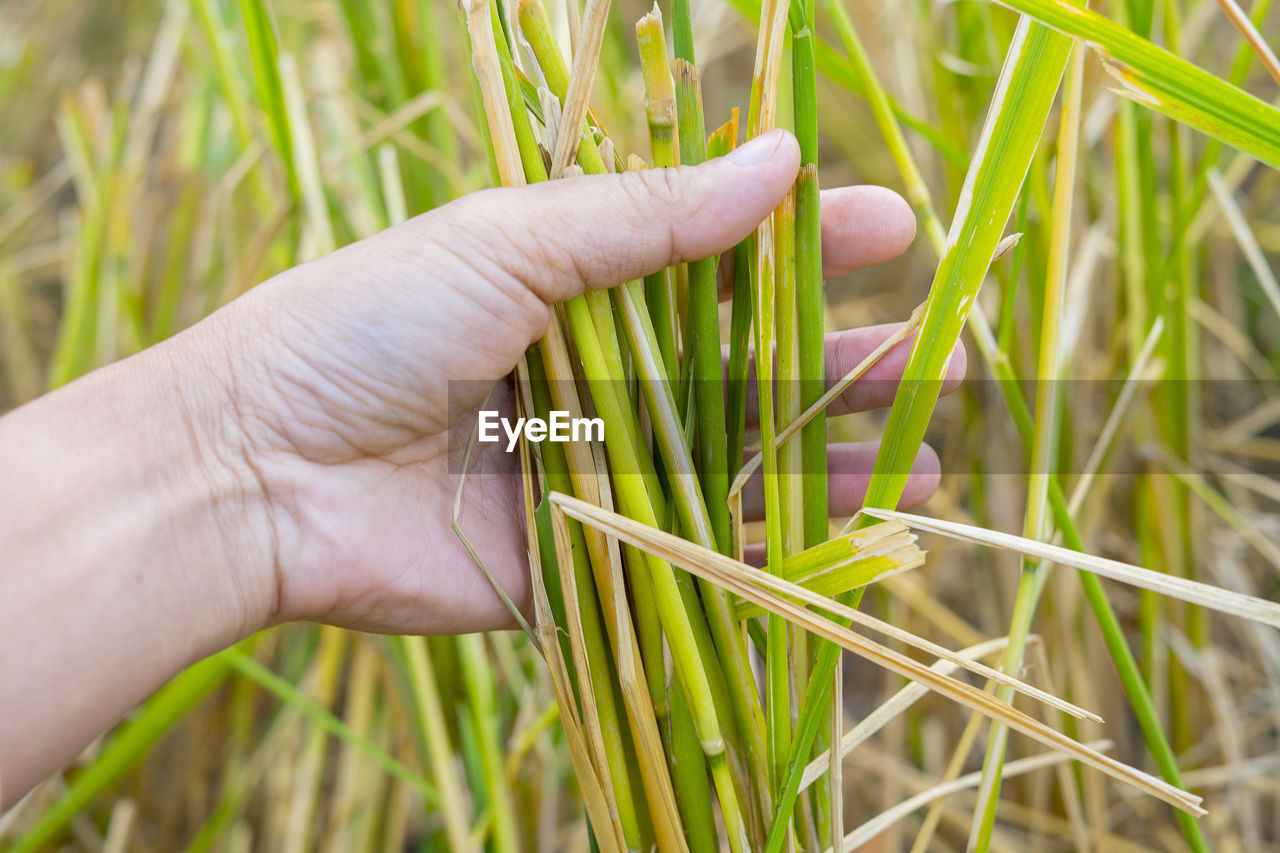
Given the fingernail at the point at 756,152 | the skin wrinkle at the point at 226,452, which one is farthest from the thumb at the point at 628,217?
the skin wrinkle at the point at 226,452

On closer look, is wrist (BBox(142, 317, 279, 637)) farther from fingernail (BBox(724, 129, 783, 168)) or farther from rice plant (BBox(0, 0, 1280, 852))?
fingernail (BBox(724, 129, 783, 168))

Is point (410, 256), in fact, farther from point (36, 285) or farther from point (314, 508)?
point (36, 285)

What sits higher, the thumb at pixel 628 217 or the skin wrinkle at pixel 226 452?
the thumb at pixel 628 217

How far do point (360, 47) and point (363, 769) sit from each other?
804 millimetres

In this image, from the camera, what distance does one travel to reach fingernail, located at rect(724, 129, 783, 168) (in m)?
0.42

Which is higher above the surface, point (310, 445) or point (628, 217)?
point (628, 217)

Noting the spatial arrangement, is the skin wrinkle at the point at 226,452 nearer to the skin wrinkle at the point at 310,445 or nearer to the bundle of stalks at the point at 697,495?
the skin wrinkle at the point at 310,445

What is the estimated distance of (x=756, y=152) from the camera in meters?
0.42

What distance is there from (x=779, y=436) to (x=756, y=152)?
17cm

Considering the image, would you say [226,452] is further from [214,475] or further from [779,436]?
[779,436]

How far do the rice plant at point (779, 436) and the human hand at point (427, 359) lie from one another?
3 cm

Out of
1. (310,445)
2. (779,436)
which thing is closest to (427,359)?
(310,445)

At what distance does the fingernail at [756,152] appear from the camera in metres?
0.42

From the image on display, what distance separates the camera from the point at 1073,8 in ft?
1.17
